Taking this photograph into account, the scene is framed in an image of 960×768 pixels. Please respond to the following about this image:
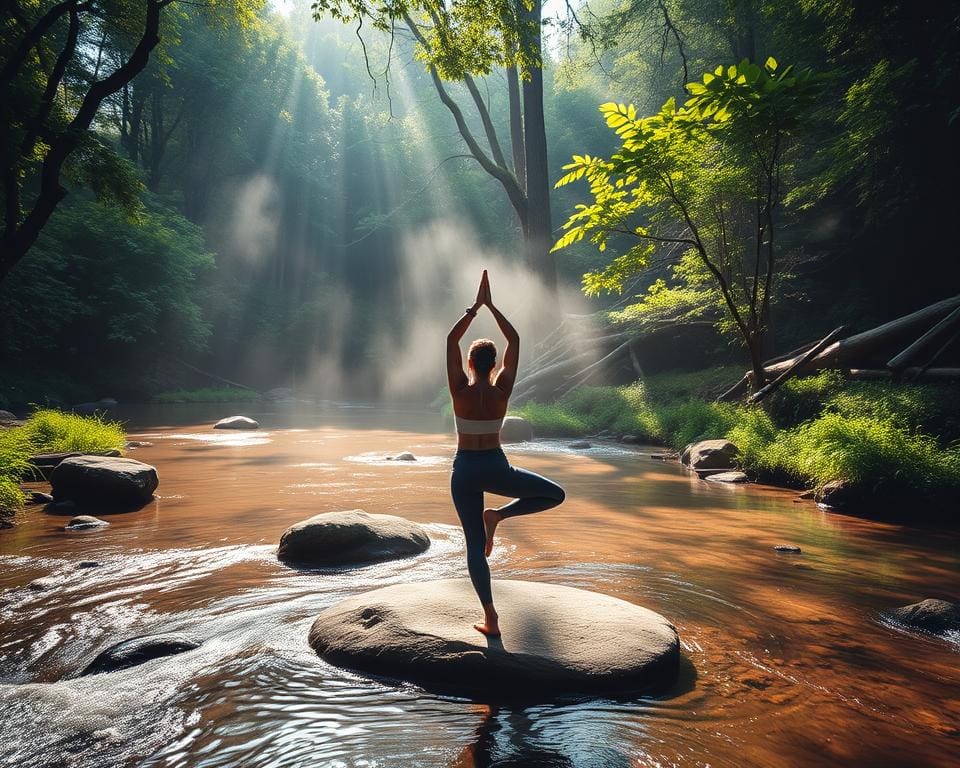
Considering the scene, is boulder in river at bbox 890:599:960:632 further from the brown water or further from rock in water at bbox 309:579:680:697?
rock in water at bbox 309:579:680:697

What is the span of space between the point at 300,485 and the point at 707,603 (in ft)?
24.9

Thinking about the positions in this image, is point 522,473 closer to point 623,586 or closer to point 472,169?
point 623,586

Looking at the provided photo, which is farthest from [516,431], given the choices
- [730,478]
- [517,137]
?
[517,137]

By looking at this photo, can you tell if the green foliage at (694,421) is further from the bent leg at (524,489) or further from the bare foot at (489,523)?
the bare foot at (489,523)

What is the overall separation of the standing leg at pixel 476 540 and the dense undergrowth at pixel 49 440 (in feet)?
26.9

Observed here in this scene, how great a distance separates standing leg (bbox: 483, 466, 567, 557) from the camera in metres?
3.94

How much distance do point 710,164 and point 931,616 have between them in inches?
525

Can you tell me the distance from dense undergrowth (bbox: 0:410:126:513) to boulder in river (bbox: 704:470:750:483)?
37.1ft

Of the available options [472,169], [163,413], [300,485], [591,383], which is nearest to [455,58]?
[300,485]

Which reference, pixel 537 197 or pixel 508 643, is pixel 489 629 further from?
pixel 537 197

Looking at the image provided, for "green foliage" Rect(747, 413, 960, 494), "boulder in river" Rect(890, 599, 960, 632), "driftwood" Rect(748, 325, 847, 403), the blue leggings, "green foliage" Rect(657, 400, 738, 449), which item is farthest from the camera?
"green foliage" Rect(657, 400, 738, 449)

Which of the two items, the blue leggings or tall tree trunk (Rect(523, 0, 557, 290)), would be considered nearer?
the blue leggings

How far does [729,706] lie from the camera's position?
138 inches

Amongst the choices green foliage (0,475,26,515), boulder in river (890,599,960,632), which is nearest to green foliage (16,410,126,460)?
green foliage (0,475,26,515)
